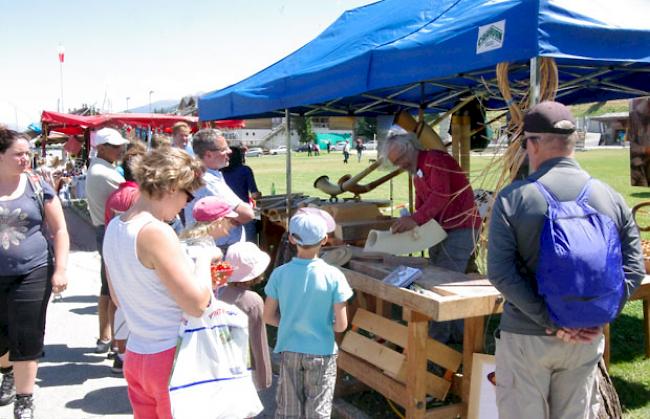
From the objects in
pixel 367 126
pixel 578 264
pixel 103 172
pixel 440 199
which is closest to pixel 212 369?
pixel 578 264

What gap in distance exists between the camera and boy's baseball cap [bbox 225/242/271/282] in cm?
289

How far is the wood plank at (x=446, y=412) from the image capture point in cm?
316

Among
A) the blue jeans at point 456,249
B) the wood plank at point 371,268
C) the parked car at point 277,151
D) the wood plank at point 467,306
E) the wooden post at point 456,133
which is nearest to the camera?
the wood plank at point 467,306

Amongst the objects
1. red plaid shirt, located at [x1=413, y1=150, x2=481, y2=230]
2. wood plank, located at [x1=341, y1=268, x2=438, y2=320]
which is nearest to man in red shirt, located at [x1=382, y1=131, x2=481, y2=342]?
red plaid shirt, located at [x1=413, y1=150, x2=481, y2=230]

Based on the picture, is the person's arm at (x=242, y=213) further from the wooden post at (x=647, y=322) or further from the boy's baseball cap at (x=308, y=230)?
the wooden post at (x=647, y=322)

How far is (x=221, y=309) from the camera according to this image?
213 centimetres

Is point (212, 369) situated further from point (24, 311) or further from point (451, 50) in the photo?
point (451, 50)

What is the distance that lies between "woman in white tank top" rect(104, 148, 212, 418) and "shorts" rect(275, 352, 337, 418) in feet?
2.46

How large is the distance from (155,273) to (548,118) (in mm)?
1518

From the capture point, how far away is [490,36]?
3.03 meters

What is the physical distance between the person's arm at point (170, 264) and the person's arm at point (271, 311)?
80 centimetres

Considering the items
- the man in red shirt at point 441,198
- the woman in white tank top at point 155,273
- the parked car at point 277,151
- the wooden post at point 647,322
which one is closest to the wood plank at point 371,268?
the man in red shirt at point 441,198

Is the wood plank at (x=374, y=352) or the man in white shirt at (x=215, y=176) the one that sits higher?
the man in white shirt at (x=215, y=176)

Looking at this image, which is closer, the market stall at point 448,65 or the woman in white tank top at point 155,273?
the woman in white tank top at point 155,273
